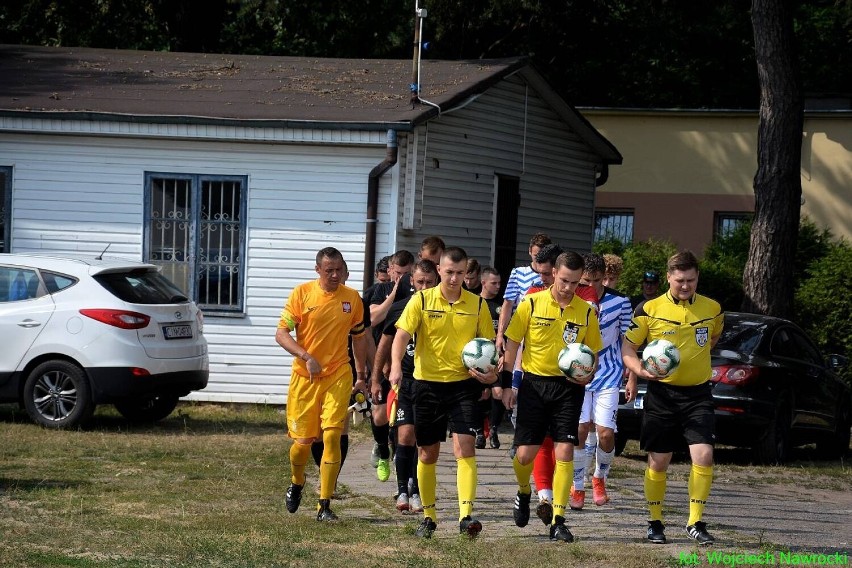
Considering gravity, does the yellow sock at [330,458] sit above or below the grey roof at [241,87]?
below

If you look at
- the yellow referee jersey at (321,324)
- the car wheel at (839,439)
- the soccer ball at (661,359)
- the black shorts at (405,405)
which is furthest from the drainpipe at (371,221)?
the soccer ball at (661,359)

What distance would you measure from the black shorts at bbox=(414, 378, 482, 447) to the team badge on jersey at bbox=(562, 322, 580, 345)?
0.66m

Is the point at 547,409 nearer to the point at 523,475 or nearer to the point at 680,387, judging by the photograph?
the point at 523,475

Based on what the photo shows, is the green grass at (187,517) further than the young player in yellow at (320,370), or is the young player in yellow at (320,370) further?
the young player in yellow at (320,370)

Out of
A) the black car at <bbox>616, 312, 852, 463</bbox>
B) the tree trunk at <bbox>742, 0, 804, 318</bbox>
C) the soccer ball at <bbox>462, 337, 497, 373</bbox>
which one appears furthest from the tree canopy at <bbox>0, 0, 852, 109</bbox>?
the soccer ball at <bbox>462, 337, 497, 373</bbox>

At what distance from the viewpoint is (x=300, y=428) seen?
30.7ft

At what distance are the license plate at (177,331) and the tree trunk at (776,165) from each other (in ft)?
27.0

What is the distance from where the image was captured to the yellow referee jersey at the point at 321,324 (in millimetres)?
9375

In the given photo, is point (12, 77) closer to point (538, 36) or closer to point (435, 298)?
point (435, 298)

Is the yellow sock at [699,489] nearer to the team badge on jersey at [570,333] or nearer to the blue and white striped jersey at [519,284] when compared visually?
the team badge on jersey at [570,333]

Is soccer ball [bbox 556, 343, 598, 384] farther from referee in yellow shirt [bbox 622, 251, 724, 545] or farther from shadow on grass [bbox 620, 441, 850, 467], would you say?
shadow on grass [bbox 620, 441, 850, 467]

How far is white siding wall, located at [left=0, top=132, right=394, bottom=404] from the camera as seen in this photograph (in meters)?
17.0

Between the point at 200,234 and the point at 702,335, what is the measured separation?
9819 millimetres

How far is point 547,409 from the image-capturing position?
878 cm
